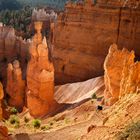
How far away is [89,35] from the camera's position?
82.1 feet

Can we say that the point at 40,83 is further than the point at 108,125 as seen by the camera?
Yes

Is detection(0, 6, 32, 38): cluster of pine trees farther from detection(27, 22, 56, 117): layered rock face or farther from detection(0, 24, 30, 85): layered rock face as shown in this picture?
detection(27, 22, 56, 117): layered rock face

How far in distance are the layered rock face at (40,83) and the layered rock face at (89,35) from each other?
4086 millimetres

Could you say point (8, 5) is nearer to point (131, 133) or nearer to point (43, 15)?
point (43, 15)

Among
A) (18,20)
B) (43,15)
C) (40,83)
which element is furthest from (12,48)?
(18,20)

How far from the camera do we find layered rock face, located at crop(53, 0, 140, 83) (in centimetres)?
2308

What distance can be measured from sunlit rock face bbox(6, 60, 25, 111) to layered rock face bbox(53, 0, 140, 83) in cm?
309

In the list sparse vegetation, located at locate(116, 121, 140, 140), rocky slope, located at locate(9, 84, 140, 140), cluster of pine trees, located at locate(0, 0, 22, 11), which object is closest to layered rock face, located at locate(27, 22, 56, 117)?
rocky slope, located at locate(9, 84, 140, 140)

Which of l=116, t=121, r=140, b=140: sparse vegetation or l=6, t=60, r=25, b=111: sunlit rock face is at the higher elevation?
l=116, t=121, r=140, b=140: sparse vegetation

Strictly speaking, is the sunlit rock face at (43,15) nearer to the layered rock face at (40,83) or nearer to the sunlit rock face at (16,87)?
the sunlit rock face at (16,87)

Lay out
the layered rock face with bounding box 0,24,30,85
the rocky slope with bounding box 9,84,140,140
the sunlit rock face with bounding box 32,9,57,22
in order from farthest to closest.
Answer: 1. the sunlit rock face with bounding box 32,9,57,22
2. the layered rock face with bounding box 0,24,30,85
3. the rocky slope with bounding box 9,84,140,140

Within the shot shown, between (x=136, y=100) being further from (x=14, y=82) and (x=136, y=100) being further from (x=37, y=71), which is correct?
(x=14, y=82)

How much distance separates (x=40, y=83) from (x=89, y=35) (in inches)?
218

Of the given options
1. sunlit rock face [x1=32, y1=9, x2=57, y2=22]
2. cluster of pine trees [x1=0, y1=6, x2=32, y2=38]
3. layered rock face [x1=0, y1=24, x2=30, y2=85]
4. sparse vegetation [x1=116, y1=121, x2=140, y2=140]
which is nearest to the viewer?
sparse vegetation [x1=116, y1=121, x2=140, y2=140]
